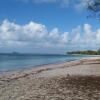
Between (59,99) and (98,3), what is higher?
(98,3)

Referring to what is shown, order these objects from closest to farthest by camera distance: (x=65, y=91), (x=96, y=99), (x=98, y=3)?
(x=96, y=99) < (x=65, y=91) < (x=98, y=3)

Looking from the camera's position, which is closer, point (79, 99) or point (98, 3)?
point (79, 99)

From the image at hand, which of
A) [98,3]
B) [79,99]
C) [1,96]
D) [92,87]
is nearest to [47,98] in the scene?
[79,99]

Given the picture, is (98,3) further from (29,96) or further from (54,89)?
(29,96)

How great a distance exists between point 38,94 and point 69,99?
213cm

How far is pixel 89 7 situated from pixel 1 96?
19.7m

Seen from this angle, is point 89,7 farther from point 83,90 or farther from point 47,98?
point 47,98

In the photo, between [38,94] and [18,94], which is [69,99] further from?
[18,94]

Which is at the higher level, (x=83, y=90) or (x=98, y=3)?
(x=98, y=3)

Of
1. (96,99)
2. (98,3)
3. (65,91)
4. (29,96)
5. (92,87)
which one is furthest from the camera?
(98,3)

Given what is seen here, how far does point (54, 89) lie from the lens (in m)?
17.4

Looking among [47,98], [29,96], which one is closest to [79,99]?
[47,98]

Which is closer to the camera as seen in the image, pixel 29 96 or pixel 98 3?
pixel 29 96

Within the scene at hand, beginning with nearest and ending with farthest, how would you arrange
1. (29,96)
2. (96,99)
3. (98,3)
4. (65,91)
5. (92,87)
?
(96,99), (29,96), (65,91), (92,87), (98,3)
